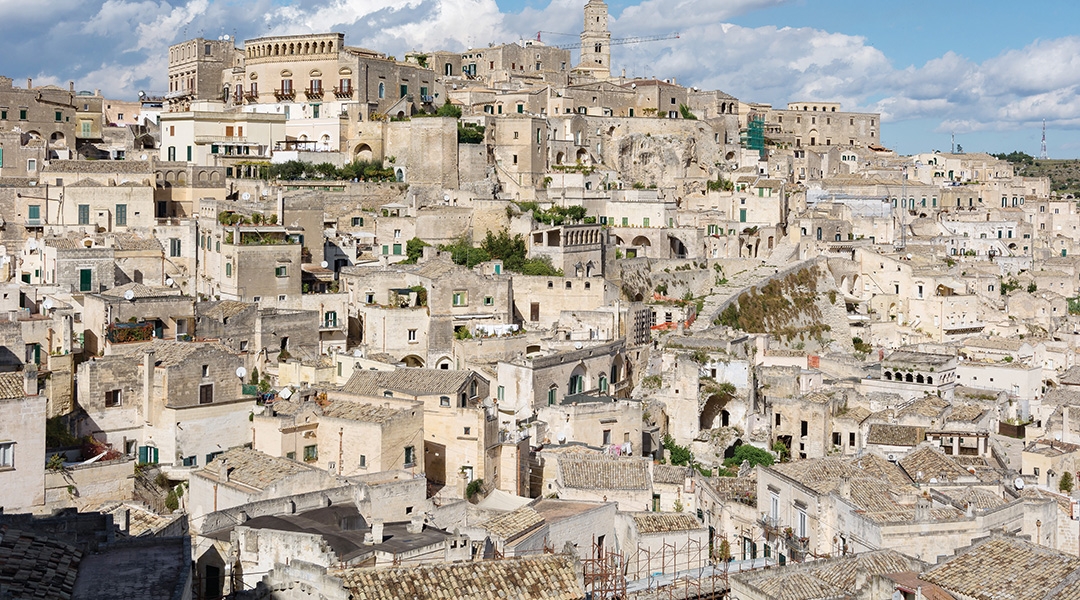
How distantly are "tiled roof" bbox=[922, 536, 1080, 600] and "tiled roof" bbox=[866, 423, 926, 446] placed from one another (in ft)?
33.7

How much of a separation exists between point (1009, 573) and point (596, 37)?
225ft

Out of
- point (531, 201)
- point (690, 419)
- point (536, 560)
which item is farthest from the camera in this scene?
point (531, 201)

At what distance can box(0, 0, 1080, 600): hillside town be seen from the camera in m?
17.3

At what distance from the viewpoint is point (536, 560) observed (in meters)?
15.3

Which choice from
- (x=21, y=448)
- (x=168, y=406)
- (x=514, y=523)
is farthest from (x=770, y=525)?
(x=21, y=448)

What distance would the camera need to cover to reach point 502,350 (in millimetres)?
32469

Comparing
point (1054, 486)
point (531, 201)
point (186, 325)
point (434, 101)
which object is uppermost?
point (434, 101)

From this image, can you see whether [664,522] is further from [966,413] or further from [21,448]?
[966,413]

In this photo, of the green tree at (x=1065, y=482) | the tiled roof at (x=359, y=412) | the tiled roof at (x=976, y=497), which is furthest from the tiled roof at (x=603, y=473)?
the green tree at (x=1065, y=482)

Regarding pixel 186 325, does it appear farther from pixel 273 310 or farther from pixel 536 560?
pixel 536 560

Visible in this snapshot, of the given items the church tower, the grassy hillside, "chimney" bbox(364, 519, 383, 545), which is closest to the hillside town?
"chimney" bbox(364, 519, 383, 545)

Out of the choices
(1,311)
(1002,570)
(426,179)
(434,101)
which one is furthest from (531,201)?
(1002,570)

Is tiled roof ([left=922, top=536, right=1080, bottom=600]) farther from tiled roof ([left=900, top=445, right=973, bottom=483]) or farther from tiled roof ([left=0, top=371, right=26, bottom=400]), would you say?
tiled roof ([left=0, top=371, right=26, bottom=400])

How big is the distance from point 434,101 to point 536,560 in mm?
39559
